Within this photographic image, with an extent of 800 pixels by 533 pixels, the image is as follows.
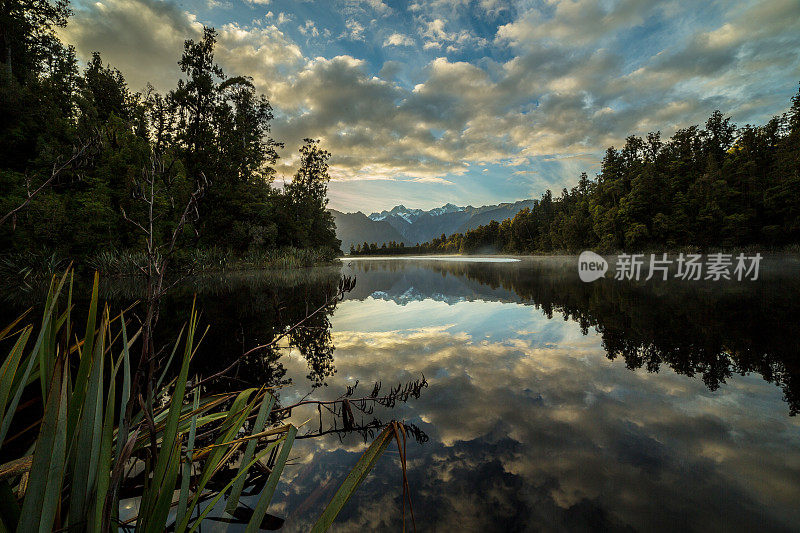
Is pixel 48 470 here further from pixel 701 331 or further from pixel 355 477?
pixel 701 331

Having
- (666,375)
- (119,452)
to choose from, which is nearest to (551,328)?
(666,375)

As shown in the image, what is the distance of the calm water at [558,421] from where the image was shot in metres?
1.89

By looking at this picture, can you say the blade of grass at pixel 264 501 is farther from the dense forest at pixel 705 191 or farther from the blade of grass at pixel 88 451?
the dense forest at pixel 705 191

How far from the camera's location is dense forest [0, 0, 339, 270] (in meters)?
17.0

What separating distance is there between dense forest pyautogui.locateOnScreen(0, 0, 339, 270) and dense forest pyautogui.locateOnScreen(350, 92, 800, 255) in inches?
1752

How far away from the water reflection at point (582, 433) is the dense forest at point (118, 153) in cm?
1592

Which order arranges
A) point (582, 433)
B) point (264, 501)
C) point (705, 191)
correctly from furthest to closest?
point (705, 191) < point (582, 433) < point (264, 501)

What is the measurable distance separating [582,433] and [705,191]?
172 ft

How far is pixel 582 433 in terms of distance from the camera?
2664 mm

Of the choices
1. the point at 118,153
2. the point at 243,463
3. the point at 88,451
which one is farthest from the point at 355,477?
the point at 118,153

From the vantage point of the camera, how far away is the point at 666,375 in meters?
3.85

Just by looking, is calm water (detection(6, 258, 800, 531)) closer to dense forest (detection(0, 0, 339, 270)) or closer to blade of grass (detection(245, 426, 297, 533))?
blade of grass (detection(245, 426, 297, 533))

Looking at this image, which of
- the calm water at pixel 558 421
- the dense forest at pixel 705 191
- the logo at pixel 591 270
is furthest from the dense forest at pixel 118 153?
the dense forest at pixel 705 191

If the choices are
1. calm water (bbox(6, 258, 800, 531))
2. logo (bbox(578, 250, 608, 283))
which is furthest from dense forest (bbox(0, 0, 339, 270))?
logo (bbox(578, 250, 608, 283))
